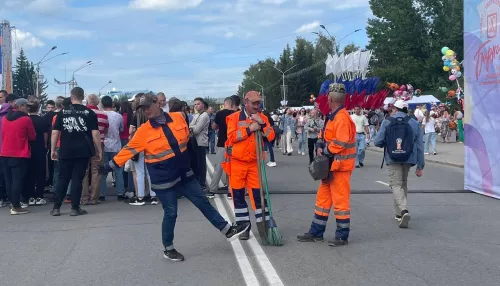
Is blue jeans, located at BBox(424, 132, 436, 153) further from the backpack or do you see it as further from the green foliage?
the green foliage

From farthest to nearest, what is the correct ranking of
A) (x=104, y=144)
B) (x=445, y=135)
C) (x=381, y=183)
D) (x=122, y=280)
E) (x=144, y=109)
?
1. (x=445, y=135)
2. (x=381, y=183)
3. (x=104, y=144)
4. (x=144, y=109)
5. (x=122, y=280)

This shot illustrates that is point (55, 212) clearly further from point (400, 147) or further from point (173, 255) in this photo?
point (400, 147)

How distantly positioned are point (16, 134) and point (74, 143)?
1.18 metres

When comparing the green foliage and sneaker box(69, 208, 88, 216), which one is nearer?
sneaker box(69, 208, 88, 216)

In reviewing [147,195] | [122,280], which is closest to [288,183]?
[147,195]

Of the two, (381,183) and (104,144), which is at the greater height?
(104,144)

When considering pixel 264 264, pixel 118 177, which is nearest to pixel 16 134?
pixel 118 177

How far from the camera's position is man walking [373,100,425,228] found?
27.0 feet

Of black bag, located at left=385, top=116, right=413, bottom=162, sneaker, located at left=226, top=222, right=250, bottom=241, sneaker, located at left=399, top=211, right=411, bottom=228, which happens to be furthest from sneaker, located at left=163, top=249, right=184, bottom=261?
black bag, located at left=385, top=116, right=413, bottom=162

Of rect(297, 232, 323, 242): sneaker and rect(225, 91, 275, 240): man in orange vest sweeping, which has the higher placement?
rect(225, 91, 275, 240): man in orange vest sweeping

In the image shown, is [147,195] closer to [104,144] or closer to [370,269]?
[104,144]

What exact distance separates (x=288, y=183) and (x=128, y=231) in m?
5.96

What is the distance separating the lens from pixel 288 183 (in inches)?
527

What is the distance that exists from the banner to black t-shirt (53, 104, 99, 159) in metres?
7.10
